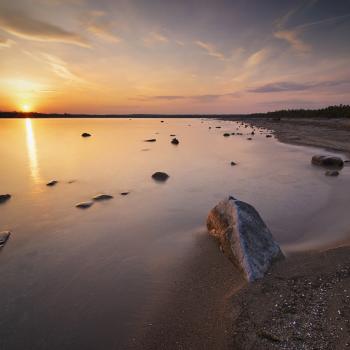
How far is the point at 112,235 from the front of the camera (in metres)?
7.00

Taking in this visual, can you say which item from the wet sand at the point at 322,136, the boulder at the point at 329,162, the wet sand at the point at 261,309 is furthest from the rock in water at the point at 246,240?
the wet sand at the point at 322,136

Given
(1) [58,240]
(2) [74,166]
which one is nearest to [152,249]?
(1) [58,240]

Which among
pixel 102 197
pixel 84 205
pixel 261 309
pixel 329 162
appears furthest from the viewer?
pixel 329 162

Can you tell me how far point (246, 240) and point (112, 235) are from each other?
3.81 meters

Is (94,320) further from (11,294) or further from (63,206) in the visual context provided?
(63,206)

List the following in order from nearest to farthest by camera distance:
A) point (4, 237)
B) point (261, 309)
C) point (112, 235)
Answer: point (261, 309) < point (4, 237) < point (112, 235)

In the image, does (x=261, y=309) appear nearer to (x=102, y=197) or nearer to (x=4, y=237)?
(x=4, y=237)

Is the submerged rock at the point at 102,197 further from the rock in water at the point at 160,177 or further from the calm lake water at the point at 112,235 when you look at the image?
the rock in water at the point at 160,177

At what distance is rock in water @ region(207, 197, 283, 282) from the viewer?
15.7ft

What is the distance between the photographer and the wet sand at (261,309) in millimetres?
3264

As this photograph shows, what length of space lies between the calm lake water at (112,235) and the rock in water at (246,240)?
0.99 m

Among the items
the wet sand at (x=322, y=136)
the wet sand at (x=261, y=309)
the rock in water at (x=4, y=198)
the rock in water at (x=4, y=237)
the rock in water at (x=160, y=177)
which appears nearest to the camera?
the wet sand at (x=261, y=309)

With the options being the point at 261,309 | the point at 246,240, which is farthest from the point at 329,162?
the point at 261,309

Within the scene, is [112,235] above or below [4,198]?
above
